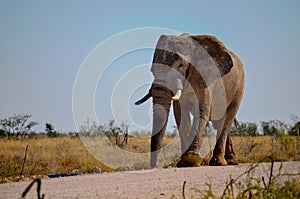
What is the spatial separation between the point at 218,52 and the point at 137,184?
19.2 feet

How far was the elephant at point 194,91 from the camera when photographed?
1180cm

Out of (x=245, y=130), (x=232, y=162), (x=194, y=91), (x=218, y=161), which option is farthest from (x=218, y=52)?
(x=245, y=130)

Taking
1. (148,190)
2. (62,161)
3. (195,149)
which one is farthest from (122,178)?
(62,161)

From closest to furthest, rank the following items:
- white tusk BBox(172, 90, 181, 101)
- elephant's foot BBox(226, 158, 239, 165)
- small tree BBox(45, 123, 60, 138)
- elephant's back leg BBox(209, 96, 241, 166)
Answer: white tusk BBox(172, 90, 181, 101) → elephant's back leg BBox(209, 96, 241, 166) → elephant's foot BBox(226, 158, 239, 165) → small tree BBox(45, 123, 60, 138)

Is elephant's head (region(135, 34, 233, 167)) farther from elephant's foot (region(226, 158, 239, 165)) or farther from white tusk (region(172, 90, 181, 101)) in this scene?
elephant's foot (region(226, 158, 239, 165))

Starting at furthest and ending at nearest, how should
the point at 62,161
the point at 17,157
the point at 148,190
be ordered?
the point at 17,157, the point at 62,161, the point at 148,190

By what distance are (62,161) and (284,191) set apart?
13.0m

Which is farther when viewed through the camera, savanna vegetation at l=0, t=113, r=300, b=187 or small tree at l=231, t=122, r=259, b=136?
small tree at l=231, t=122, r=259, b=136

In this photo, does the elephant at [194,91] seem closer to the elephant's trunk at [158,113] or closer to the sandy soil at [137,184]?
the elephant's trunk at [158,113]

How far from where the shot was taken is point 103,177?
9.80 meters

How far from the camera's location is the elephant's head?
1177 centimetres

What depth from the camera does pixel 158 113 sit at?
11.8m

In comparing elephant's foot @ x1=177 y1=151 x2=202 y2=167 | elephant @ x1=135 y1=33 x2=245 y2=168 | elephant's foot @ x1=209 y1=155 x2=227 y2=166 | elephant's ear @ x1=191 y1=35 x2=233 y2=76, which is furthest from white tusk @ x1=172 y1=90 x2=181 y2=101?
elephant's foot @ x1=209 y1=155 x2=227 y2=166

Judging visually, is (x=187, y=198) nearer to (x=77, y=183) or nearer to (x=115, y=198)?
(x=115, y=198)
